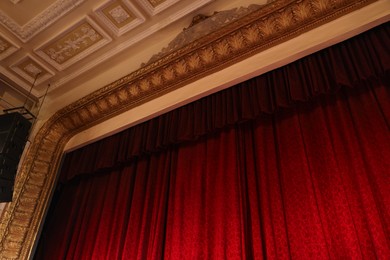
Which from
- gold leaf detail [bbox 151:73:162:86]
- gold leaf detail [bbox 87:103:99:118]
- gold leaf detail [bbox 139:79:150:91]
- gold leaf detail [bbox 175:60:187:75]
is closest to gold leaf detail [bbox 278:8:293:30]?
gold leaf detail [bbox 175:60:187:75]

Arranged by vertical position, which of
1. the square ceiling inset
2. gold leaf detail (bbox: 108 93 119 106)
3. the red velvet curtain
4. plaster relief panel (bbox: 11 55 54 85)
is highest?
the square ceiling inset

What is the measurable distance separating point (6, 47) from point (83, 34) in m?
0.89

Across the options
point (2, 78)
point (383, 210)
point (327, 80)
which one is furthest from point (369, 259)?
point (2, 78)

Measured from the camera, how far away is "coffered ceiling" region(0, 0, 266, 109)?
304 cm

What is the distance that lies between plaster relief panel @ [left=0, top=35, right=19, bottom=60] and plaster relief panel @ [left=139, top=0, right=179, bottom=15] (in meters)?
1.52

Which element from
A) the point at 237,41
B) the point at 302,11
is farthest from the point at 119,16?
the point at 302,11

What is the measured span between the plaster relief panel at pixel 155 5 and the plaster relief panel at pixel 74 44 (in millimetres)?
540

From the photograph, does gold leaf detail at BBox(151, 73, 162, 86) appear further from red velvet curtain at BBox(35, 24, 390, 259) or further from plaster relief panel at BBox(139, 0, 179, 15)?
plaster relief panel at BBox(139, 0, 179, 15)

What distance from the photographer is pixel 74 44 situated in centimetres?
343

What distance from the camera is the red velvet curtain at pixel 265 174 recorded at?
1856 millimetres

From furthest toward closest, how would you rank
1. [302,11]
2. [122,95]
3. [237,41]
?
[122,95] → [237,41] → [302,11]

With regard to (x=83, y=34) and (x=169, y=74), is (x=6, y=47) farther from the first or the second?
(x=169, y=74)

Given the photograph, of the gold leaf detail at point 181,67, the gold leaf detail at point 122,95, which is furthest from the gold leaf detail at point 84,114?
the gold leaf detail at point 181,67

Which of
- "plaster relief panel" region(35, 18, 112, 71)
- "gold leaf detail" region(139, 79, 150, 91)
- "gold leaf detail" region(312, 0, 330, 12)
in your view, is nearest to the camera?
"gold leaf detail" region(312, 0, 330, 12)
